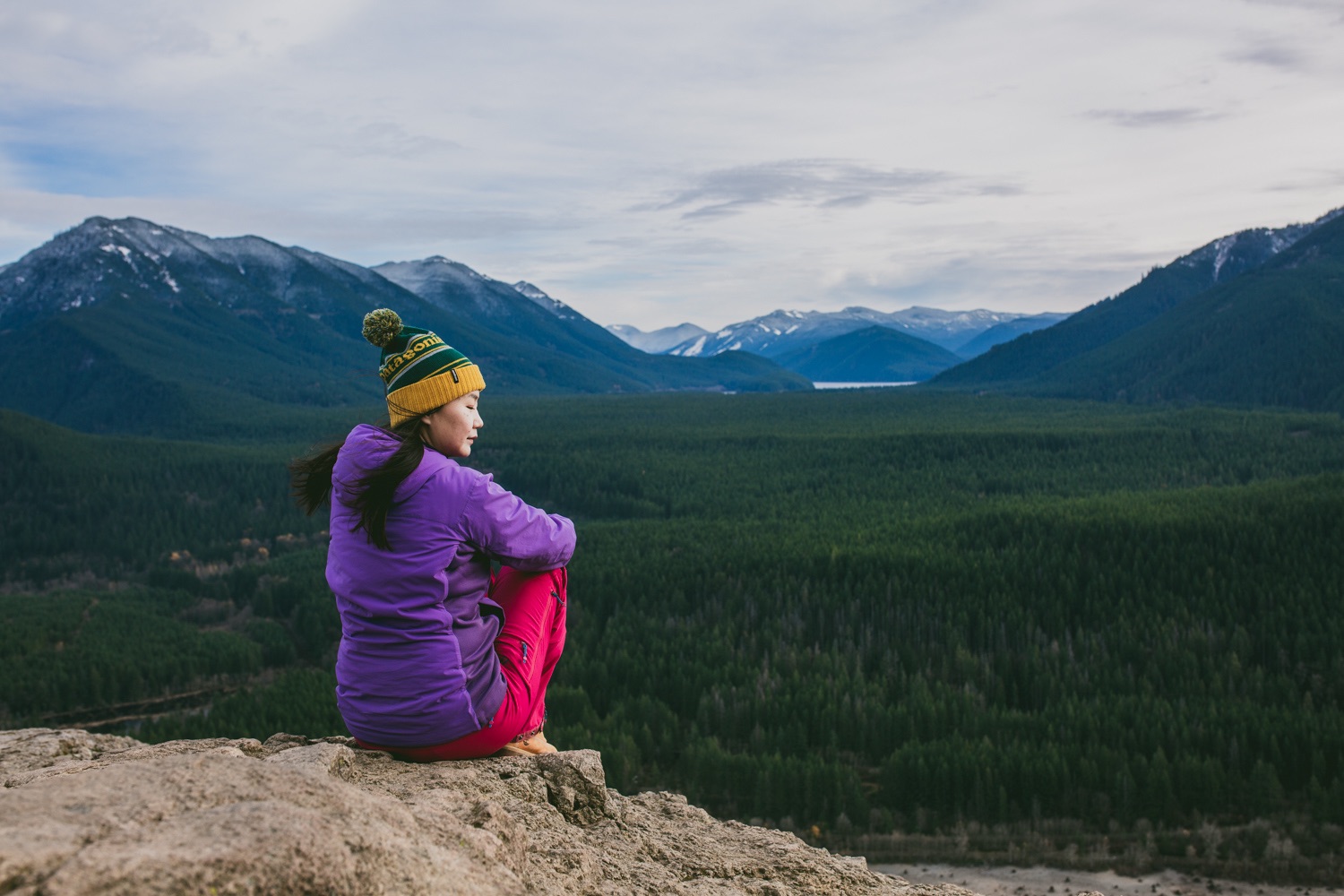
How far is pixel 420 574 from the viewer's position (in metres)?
7.13

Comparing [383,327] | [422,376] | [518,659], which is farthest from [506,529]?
[383,327]

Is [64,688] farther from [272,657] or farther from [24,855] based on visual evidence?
[24,855]

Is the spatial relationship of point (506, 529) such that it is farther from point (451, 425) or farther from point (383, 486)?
point (451, 425)

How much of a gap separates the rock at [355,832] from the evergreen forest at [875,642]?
30.2m

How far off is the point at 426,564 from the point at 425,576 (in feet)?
0.27

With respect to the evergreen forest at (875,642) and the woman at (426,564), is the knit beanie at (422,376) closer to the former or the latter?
the woman at (426,564)

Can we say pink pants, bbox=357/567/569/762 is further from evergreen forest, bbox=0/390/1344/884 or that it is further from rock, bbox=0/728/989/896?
evergreen forest, bbox=0/390/1344/884

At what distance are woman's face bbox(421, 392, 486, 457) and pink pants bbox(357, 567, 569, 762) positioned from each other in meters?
1.02

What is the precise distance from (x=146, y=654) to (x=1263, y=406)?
607ft

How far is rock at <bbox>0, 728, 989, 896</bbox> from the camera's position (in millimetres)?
4410

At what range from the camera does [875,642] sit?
192 ft

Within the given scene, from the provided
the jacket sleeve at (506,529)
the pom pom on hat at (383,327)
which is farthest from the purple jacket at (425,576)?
the pom pom on hat at (383,327)

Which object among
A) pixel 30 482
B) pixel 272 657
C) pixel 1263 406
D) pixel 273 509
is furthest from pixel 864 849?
pixel 1263 406

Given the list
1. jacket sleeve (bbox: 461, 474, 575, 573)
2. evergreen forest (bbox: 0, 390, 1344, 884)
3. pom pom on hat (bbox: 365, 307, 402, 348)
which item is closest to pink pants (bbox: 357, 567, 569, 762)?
jacket sleeve (bbox: 461, 474, 575, 573)
